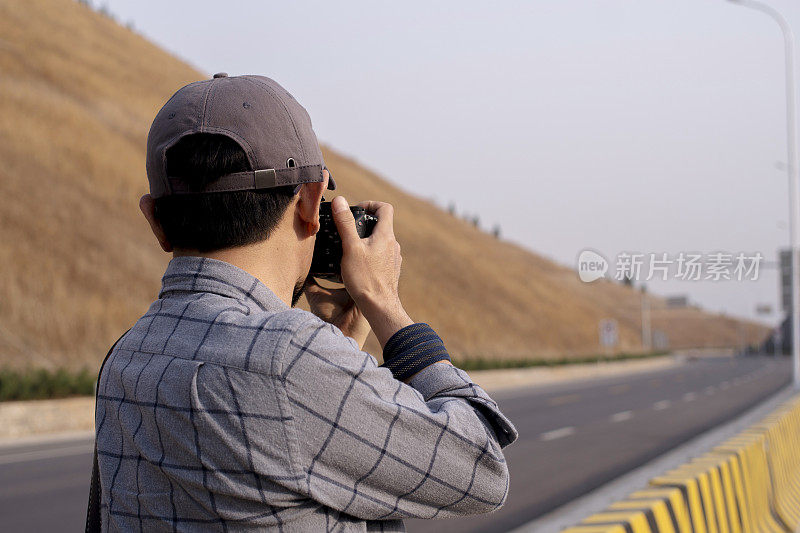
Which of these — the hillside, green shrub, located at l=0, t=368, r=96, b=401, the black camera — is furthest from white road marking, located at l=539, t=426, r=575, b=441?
the black camera

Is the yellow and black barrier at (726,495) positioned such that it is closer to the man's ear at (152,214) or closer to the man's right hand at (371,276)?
the man's right hand at (371,276)

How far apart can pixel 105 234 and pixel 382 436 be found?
3519 centimetres

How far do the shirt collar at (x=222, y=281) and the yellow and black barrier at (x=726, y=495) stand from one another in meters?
2.40

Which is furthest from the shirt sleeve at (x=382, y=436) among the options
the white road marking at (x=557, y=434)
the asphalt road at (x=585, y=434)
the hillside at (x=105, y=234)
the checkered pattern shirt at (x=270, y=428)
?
the white road marking at (x=557, y=434)

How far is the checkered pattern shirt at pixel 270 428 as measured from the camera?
4.78ft

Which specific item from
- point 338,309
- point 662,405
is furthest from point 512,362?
point 338,309

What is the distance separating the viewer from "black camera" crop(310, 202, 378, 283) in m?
1.75

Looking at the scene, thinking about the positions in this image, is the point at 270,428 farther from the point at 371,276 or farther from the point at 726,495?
the point at 726,495

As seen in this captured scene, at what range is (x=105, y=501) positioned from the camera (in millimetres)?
1700

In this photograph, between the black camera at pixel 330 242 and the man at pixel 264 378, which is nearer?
the man at pixel 264 378

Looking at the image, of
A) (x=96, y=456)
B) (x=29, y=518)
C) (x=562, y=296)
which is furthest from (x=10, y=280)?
(x=562, y=296)

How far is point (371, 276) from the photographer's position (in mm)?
1751

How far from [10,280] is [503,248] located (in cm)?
5993

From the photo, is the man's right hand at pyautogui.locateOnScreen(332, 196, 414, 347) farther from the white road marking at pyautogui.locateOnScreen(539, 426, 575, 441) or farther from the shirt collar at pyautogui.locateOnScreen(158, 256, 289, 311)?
the white road marking at pyautogui.locateOnScreen(539, 426, 575, 441)
